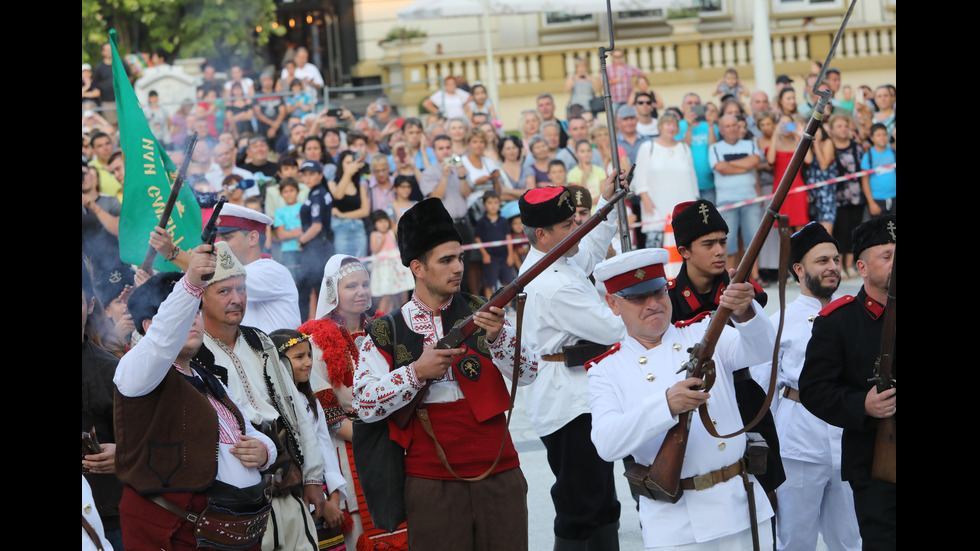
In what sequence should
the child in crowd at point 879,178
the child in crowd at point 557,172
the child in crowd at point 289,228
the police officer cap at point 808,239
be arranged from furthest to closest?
the child in crowd at point 879,178 → the child in crowd at point 557,172 → the child in crowd at point 289,228 → the police officer cap at point 808,239

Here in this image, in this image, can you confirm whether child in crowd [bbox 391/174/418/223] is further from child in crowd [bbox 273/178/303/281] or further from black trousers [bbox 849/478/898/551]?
black trousers [bbox 849/478/898/551]

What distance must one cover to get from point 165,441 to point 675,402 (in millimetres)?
1818

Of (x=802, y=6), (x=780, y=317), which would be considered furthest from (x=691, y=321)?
(x=802, y=6)

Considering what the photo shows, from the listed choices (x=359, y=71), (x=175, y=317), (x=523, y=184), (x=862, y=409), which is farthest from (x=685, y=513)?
(x=359, y=71)

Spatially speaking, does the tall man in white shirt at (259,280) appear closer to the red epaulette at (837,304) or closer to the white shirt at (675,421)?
the white shirt at (675,421)

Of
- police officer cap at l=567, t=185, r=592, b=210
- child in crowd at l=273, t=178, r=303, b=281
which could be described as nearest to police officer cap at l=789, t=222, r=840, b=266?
police officer cap at l=567, t=185, r=592, b=210

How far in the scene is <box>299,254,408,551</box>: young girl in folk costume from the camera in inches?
210

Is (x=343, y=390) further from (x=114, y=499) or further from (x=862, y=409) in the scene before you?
(x=862, y=409)

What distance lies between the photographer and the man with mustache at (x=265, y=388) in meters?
4.64

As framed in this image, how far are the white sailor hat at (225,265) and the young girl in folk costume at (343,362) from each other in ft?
2.61

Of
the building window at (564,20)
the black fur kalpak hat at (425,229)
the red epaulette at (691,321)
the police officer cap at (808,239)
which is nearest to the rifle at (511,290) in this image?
the black fur kalpak hat at (425,229)

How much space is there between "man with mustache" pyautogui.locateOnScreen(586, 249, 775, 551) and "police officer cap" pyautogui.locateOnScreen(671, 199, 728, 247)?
0.78 metres
